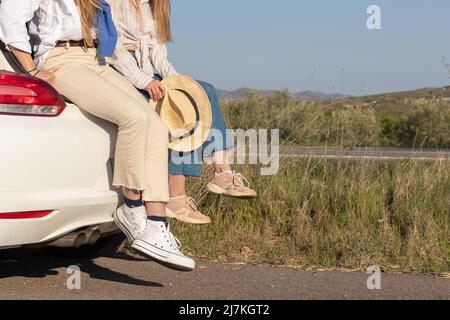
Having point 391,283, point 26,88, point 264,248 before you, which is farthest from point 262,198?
point 26,88

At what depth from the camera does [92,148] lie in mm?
4609

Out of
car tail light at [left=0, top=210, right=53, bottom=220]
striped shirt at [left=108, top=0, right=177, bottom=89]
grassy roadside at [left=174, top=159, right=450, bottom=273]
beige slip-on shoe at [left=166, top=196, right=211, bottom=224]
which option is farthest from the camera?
grassy roadside at [left=174, top=159, right=450, bottom=273]

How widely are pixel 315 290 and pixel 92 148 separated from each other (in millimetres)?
1518

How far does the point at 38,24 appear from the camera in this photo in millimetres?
4883

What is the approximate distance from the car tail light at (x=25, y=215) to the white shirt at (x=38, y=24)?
93cm

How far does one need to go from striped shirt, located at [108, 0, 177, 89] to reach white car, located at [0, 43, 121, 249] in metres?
0.60

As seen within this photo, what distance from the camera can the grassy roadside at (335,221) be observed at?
5852 mm

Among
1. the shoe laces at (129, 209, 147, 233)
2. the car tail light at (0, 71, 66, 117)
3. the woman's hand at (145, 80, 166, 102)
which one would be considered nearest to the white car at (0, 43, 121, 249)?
the car tail light at (0, 71, 66, 117)

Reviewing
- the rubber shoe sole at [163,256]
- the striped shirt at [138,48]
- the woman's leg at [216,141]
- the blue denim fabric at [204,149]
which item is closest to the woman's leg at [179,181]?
the blue denim fabric at [204,149]

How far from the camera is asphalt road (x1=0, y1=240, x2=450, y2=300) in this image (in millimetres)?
4801

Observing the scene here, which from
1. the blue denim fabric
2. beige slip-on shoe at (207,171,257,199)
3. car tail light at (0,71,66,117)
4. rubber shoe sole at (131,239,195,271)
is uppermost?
car tail light at (0,71,66,117)

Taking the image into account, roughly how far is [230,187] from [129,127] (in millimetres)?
1150

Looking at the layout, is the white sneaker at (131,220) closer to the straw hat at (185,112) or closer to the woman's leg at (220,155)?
the straw hat at (185,112)

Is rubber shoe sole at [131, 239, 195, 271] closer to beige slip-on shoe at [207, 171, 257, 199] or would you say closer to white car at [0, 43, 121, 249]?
white car at [0, 43, 121, 249]
